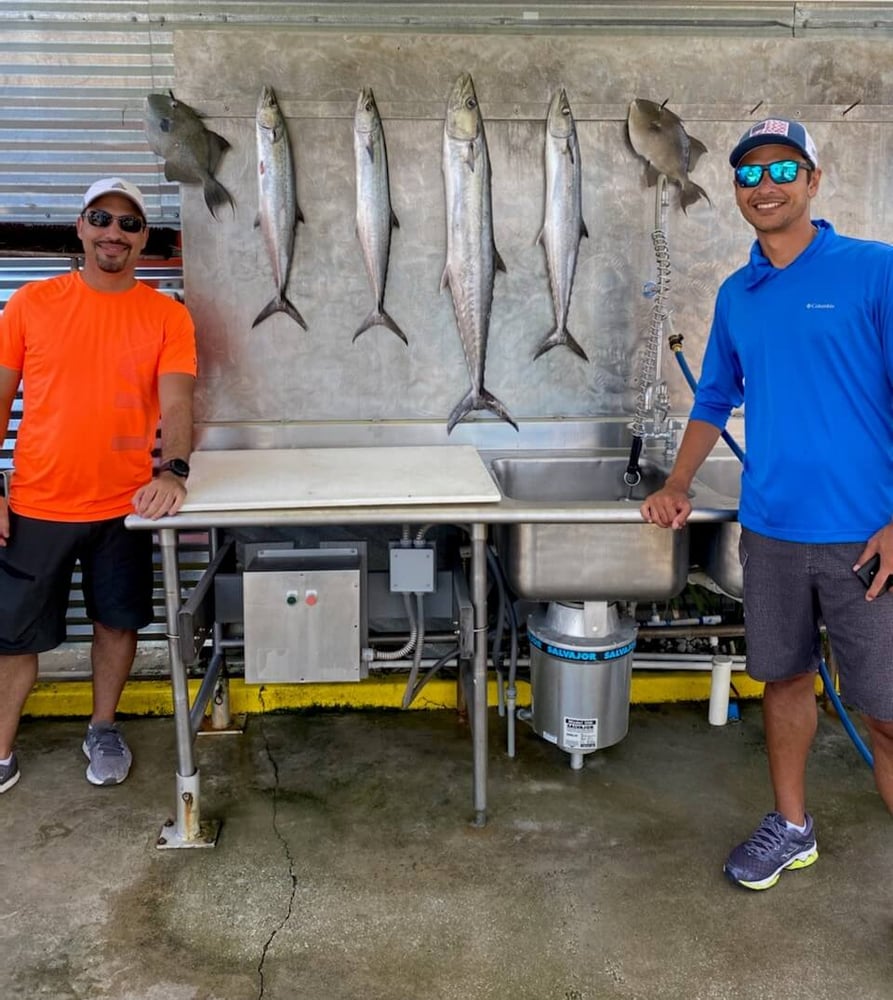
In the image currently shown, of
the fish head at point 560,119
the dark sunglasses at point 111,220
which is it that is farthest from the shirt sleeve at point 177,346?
the fish head at point 560,119

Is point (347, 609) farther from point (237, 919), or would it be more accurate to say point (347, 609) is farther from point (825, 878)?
point (825, 878)

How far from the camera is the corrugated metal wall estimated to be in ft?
9.24

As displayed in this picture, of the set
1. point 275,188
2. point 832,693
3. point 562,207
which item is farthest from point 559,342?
point 832,693

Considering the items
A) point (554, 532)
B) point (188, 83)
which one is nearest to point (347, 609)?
point (554, 532)

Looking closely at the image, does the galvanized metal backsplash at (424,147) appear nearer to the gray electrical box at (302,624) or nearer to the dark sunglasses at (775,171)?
the gray electrical box at (302,624)

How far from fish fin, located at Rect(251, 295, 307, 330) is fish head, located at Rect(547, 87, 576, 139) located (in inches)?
40.5

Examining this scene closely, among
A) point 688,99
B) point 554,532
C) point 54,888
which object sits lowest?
point 54,888

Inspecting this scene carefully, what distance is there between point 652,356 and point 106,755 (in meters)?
2.16

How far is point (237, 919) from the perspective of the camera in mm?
2082

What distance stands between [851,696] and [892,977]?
622 millimetres

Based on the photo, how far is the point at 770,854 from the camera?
2.20 metres

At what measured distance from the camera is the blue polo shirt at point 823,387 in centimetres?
182

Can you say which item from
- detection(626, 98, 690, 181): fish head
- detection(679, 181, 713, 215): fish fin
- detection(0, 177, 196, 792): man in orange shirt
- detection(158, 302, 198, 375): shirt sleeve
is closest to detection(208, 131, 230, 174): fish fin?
detection(0, 177, 196, 792): man in orange shirt

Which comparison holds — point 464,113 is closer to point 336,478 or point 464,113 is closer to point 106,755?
point 336,478
